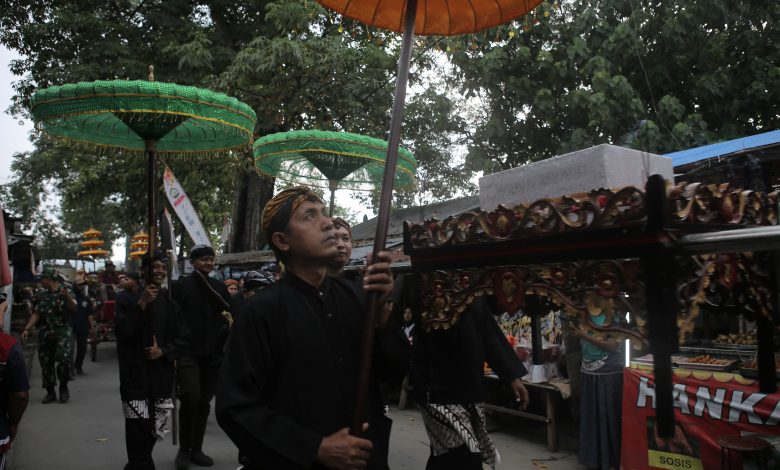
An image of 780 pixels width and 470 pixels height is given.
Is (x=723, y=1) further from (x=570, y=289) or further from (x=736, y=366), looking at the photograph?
(x=570, y=289)

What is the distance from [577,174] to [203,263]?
4345 mm

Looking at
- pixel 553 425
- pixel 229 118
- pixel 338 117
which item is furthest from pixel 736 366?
pixel 338 117

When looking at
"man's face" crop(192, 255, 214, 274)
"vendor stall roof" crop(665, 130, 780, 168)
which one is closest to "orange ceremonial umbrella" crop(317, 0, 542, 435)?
"man's face" crop(192, 255, 214, 274)

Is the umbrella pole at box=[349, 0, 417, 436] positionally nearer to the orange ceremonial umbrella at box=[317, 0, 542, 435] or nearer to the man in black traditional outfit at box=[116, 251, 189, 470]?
the orange ceremonial umbrella at box=[317, 0, 542, 435]

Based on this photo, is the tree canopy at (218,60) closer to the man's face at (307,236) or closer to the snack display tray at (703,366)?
the snack display tray at (703,366)

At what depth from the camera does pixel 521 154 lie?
10758mm

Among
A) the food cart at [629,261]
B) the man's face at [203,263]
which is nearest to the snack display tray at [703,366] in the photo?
the food cart at [629,261]

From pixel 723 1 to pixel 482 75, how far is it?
3.65 metres

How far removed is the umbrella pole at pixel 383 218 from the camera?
2.03m

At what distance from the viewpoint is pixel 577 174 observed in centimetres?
239

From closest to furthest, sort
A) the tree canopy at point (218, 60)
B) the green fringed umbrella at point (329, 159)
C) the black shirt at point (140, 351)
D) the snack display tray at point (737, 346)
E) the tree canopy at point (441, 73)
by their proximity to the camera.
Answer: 1. the black shirt at point (140, 351)
2. the snack display tray at point (737, 346)
3. the green fringed umbrella at point (329, 159)
4. the tree canopy at point (441, 73)
5. the tree canopy at point (218, 60)

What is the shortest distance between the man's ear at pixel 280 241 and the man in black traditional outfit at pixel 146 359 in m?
2.90

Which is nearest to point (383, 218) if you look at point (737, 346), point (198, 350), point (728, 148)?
point (198, 350)

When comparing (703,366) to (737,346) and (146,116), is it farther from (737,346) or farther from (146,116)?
(146,116)
